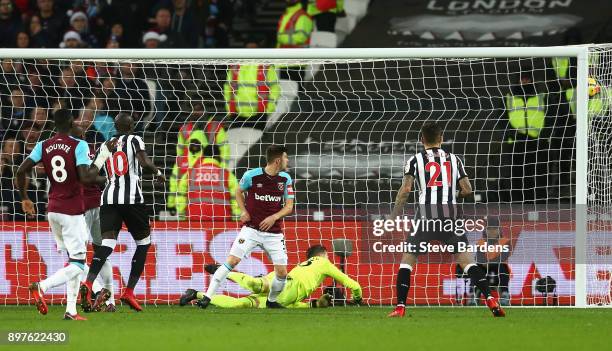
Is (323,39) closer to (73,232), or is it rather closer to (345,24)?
(345,24)

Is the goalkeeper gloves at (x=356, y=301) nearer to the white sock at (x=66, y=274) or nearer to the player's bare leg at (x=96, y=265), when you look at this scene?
the player's bare leg at (x=96, y=265)

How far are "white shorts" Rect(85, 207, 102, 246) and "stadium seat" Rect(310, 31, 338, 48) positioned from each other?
20.0 ft

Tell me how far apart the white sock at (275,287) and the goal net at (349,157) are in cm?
103

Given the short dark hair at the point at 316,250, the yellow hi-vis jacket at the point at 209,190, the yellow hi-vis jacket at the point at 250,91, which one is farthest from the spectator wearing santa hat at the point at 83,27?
the short dark hair at the point at 316,250

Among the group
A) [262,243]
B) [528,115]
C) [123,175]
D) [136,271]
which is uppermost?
[528,115]

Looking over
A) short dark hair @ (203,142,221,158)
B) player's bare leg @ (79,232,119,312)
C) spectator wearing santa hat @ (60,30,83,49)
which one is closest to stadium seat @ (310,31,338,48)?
spectator wearing santa hat @ (60,30,83,49)

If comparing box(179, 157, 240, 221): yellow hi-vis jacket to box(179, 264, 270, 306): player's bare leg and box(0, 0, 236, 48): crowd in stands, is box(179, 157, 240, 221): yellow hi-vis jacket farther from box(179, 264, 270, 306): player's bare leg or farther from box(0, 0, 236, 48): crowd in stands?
box(0, 0, 236, 48): crowd in stands

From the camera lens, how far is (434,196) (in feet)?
38.5

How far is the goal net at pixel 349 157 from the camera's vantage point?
1430 centimetres

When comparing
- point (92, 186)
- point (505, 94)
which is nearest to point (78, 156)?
point (92, 186)

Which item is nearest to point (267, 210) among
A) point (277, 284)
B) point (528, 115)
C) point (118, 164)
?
point (277, 284)

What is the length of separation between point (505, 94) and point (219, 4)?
18.7ft

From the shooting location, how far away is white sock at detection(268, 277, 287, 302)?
1329 centimetres

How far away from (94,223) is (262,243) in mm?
1905
